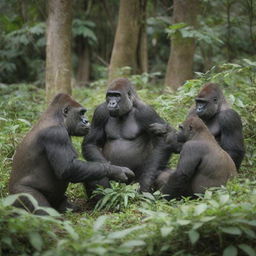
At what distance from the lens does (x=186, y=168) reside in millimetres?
5426

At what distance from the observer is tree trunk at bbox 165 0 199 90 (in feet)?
32.4

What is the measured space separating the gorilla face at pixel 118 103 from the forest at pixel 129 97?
0.44 meters

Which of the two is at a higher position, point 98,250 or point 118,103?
point 118,103

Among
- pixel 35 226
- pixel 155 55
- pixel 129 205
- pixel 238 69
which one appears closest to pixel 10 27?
pixel 155 55

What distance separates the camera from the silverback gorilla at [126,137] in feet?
20.7

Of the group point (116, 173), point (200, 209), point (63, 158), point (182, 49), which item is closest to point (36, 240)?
point (200, 209)

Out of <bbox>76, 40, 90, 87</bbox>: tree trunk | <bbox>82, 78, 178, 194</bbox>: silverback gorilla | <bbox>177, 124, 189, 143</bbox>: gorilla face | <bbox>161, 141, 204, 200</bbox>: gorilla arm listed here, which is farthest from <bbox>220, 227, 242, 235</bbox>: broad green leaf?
<bbox>76, 40, 90, 87</bbox>: tree trunk

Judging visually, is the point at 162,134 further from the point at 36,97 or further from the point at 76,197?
the point at 36,97

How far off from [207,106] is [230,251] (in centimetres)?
298

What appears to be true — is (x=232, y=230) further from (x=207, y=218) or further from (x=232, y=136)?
(x=232, y=136)

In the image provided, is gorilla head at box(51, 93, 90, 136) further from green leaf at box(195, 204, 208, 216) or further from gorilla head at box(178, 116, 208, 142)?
green leaf at box(195, 204, 208, 216)

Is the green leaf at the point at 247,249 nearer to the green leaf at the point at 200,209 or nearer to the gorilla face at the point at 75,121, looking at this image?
the green leaf at the point at 200,209

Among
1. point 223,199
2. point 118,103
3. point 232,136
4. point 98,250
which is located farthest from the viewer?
point 118,103

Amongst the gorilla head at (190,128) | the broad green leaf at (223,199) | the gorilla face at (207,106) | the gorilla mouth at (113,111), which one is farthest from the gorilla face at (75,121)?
the broad green leaf at (223,199)
